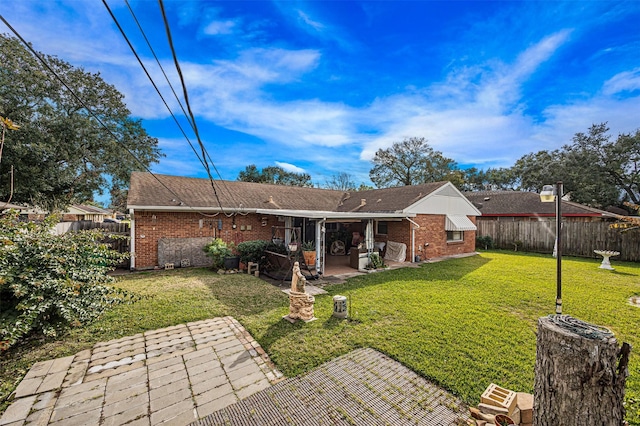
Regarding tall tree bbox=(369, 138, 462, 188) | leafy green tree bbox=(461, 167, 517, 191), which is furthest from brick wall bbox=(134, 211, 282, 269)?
leafy green tree bbox=(461, 167, 517, 191)

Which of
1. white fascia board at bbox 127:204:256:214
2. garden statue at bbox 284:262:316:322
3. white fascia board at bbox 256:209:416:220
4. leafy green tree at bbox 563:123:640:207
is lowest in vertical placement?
garden statue at bbox 284:262:316:322

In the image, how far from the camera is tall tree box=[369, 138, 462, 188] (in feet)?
123

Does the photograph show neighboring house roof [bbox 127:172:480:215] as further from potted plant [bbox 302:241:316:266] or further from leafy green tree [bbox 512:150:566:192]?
leafy green tree [bbox 512:150:566:192]

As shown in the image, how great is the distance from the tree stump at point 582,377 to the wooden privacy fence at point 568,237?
19.3 meters

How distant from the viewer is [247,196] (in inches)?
648

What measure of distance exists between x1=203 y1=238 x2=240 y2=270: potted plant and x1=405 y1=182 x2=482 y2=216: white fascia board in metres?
9.32

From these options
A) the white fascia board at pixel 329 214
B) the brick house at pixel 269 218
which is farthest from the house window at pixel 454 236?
the white fascia board at pixel 329 214

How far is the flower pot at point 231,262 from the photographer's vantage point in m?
12.0

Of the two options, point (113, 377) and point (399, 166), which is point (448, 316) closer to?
point (113, 377)

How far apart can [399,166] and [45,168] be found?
37.9 meters

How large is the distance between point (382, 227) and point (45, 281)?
47.1 feet

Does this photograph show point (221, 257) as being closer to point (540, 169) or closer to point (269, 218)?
point (269, 218)

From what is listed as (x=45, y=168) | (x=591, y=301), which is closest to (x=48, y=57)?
(x=45, y=168)

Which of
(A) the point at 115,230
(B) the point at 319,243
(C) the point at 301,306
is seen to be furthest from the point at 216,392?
(A) the point at 115,230
